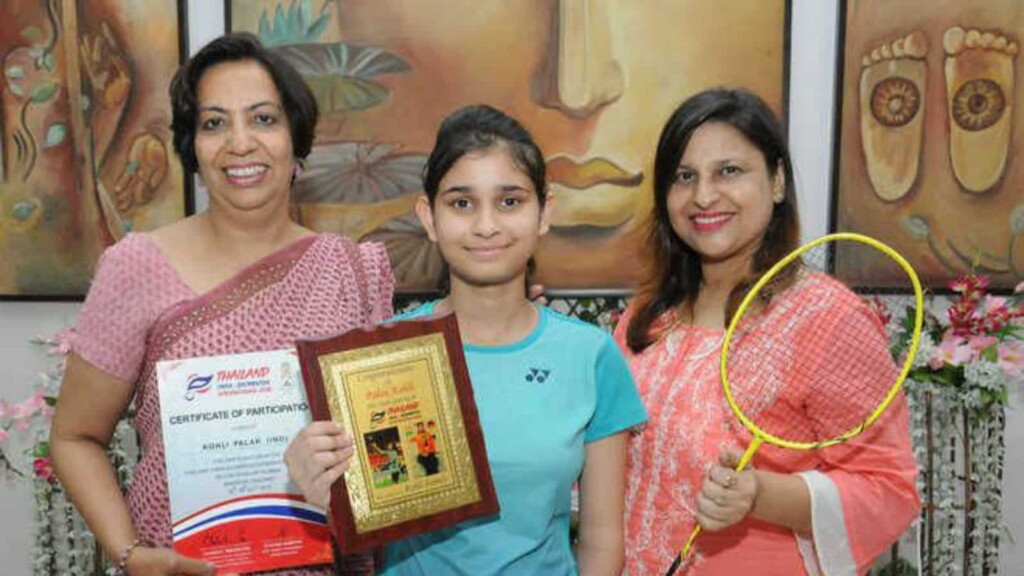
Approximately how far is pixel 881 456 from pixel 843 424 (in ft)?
0.35

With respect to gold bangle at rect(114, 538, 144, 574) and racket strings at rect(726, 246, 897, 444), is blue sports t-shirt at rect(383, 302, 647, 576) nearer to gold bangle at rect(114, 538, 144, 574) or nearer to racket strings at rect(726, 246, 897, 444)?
racket strings at rect(726, 246, 897, 444)

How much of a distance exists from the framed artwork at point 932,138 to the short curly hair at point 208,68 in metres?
2.10

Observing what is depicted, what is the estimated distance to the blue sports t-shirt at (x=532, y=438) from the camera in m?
1.40

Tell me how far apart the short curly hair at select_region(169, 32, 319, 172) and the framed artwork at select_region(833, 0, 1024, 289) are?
6.89 feet

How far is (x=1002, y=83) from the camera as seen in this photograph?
296 cm

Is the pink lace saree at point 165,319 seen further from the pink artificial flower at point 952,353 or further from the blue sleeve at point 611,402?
the pink artificial flower at point 952,353

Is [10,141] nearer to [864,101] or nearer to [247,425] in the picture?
[247,425]

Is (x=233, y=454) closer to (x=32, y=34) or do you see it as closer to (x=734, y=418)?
(x=734, y=418)

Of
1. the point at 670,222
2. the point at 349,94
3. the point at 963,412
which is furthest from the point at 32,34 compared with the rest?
the point at 963,412

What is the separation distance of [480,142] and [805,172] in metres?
1.97

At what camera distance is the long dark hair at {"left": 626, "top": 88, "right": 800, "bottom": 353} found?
1611 millimetres

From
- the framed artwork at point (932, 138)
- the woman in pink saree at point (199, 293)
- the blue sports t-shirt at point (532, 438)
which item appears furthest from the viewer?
the framed artwork at point (932, 138)

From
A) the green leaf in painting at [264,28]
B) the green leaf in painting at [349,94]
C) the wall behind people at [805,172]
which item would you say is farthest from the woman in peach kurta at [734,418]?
the green leaf in painting at [264,28]

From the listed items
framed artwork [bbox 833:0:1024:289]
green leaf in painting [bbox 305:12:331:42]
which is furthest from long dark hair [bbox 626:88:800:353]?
green leaf in painting [bbox 305:12:331:42]
